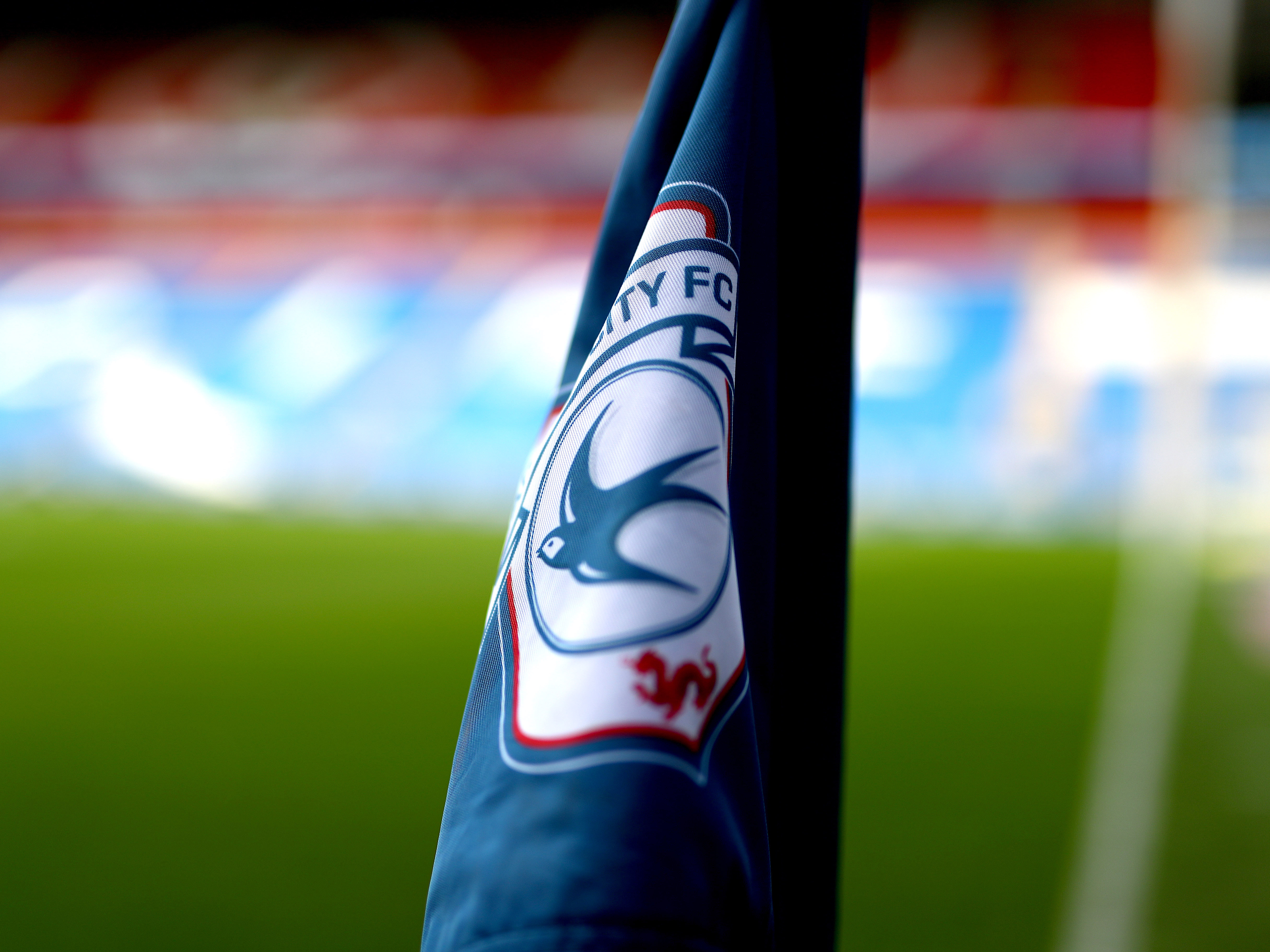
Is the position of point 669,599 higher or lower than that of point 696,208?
lower

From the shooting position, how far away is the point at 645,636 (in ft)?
1.02

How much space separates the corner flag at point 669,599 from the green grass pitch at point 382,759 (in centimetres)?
112

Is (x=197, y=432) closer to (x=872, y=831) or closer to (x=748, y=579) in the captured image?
(x=872, y=831)

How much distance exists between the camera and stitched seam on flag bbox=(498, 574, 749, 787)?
0.30m

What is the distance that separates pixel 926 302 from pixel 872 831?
198 inches

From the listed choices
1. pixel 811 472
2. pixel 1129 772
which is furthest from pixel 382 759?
pixel 811 472

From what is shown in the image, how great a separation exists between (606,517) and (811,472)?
122 millimetres

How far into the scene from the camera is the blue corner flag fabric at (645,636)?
300mm

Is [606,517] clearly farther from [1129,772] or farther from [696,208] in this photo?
[1129,772]

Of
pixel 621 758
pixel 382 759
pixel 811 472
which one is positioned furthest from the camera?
pixel 382 759

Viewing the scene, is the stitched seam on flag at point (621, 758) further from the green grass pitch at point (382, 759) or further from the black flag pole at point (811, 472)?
the green grass pitch at point (382, 759)

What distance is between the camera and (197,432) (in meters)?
6.04

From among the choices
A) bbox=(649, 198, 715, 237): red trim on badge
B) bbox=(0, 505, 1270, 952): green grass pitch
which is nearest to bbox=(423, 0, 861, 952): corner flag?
bbox=(649, 198, 715, 237): red trim on badge

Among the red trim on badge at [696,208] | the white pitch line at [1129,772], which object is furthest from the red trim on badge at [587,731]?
the white pitch line at [1129,772]
